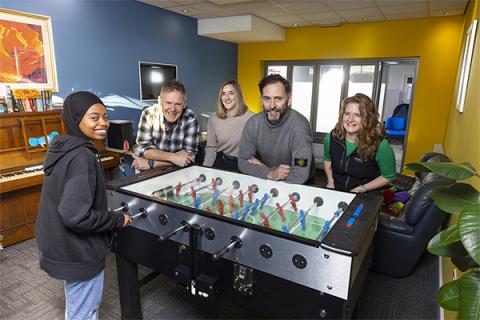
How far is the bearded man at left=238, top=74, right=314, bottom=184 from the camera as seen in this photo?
1.98 m

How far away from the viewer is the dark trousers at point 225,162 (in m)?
2.71

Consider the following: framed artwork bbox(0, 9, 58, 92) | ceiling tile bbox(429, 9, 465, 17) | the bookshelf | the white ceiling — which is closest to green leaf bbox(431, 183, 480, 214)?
the bookshelf

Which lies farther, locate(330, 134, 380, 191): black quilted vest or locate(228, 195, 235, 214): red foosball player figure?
locate(330, 134, 380, 191): black quilted vest

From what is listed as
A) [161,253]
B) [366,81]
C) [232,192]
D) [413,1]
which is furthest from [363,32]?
[161,253]

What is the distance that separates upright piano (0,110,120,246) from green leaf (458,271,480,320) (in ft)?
10.6

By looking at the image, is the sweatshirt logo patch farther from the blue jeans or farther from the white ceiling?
the white ceiling

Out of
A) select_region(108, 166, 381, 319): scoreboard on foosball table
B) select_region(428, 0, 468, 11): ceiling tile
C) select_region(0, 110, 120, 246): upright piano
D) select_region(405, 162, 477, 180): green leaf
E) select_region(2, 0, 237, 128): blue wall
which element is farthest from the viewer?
select_region(428, 0, 468, 11): ceiling tile

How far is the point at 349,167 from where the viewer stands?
2.27 m

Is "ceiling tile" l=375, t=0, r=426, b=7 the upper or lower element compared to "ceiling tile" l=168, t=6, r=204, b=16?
lower

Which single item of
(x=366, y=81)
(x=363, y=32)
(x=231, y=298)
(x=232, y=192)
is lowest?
(x=231, y=298)

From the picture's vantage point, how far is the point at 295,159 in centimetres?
202

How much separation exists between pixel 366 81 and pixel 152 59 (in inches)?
151

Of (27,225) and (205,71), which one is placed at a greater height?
(205,71)

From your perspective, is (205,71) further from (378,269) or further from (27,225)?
(378,269)
